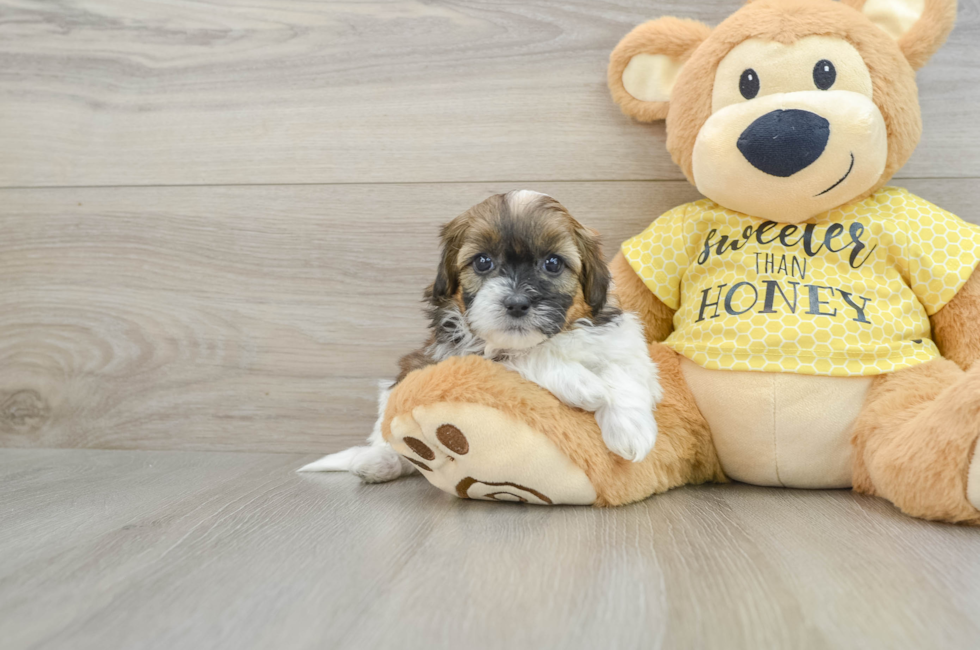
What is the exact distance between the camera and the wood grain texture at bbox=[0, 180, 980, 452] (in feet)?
5.93

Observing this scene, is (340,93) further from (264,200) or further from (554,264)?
(554,264)

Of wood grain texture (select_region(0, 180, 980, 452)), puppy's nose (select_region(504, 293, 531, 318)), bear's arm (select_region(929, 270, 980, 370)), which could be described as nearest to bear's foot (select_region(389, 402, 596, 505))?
puppy's nose (select_region(504, 293, 531, 318))

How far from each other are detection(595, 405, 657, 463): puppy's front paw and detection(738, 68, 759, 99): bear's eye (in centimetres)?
63

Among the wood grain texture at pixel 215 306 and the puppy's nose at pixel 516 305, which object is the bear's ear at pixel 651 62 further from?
the puppy's nose at pixel 516 305

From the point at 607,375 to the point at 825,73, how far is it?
26.4 inches

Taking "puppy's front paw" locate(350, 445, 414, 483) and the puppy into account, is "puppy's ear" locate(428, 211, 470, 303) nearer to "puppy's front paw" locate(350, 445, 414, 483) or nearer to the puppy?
the puppy

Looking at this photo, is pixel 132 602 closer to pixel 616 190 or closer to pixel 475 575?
pixel 475 575

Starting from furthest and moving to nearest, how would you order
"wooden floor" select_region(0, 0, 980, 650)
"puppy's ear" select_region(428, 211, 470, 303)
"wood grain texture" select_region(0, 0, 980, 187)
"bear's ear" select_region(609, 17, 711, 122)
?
"wood grain texture" select_region(0, 0, 980, 187) < "wooden floor" select_region(0, 0, 980, 650) < "bear's ear" select_region(609, 17, 711, 122) < "puppy's ear" select_region(428, 211, 470, 303)

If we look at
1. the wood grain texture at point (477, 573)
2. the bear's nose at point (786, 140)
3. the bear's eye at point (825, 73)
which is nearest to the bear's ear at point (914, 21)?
the bear's eye at point (825, 73)

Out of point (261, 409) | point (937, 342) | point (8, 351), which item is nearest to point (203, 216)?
point (261, 409)

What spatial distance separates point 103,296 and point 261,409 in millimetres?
513

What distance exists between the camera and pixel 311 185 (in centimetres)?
183

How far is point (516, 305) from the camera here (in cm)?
115

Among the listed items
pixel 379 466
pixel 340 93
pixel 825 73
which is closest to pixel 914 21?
Result: pixel 825 73
